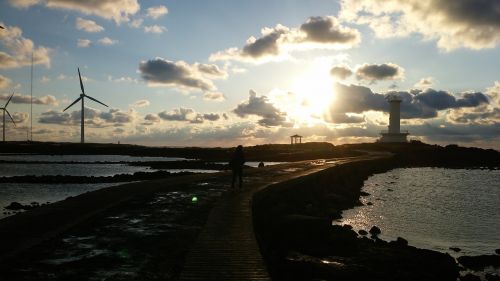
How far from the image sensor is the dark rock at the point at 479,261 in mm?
17719

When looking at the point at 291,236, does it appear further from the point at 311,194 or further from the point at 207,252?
the point at 311,194

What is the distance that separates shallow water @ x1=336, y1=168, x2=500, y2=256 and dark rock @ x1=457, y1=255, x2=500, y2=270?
1665mm

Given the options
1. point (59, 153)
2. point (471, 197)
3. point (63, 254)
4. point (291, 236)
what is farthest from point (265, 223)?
point (59, 153)

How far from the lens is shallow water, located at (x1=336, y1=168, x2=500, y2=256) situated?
22891 mm

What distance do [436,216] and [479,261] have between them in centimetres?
1303

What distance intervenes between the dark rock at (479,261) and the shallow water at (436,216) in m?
1.66

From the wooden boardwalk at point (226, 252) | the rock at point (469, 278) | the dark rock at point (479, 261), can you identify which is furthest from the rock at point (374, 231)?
the wooden boardwalk at point (226, 252)

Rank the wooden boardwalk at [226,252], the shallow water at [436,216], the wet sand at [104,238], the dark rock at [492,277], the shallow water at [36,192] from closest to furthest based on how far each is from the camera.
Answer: the wooden boardwalk at [226,252] → the wet sand at [104,238] → the dark rock at [492,277] → the shallow water at [436,216] → the shallow water at [36,192]

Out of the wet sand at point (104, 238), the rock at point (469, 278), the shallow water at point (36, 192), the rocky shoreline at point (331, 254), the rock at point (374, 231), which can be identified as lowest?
the rock at point (469, 278)

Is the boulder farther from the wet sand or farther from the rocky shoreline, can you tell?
the wet sand

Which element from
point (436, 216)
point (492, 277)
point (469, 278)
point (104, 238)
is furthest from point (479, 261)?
point (104, 238)

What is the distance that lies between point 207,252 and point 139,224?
15.1ft

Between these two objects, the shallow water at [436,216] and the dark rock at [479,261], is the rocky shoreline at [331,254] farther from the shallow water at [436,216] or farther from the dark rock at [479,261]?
the shallow water at [436,216]

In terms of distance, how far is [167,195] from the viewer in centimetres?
2270
